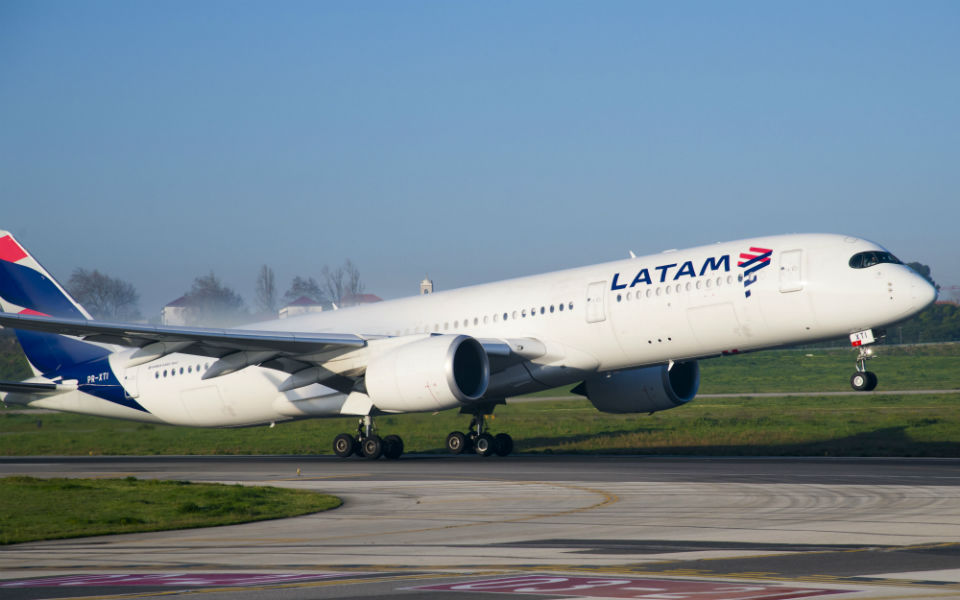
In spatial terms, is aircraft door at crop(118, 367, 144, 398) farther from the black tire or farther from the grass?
the black tire

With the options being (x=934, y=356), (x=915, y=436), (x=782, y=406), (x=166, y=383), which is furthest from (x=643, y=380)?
(x=934, y=356)

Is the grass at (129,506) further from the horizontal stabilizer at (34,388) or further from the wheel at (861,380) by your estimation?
the horizontal stabilizer at (34,388)

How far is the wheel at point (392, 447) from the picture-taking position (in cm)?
3456

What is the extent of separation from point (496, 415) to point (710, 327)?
21484mm

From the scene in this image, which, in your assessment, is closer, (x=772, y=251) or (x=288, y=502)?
(x=288, y=502)

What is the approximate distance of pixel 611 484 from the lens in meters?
23.0

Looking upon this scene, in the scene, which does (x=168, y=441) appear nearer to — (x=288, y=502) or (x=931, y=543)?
(x=288, y=502)

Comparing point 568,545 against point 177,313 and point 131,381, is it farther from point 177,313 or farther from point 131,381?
point 177,313

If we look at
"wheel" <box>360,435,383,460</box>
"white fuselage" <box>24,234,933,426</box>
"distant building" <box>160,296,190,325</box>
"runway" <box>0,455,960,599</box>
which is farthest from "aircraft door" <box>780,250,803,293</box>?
"distant building" <box>160,296,190,325</box>

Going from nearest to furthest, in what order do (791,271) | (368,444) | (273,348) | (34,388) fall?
(791,271) < (273,348) < (368,444) < (34,388)

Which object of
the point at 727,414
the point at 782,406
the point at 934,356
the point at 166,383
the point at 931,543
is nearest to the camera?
the point at 931,543

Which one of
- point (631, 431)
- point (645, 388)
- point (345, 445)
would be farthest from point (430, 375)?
point (631, 431)

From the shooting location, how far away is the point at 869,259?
93.4 feet

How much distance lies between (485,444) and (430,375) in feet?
18.0
